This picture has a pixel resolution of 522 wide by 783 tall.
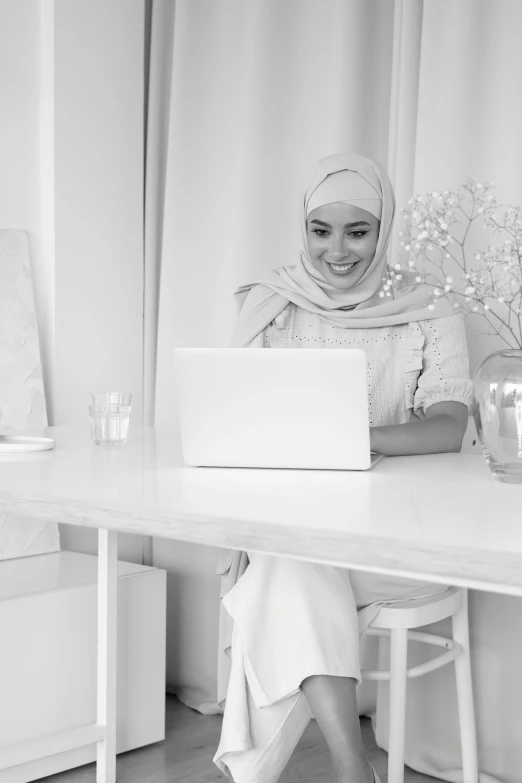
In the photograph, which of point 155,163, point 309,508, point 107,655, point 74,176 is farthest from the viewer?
point 155,163

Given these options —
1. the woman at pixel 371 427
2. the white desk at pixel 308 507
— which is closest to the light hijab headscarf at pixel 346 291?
the woman at pixel 371 427

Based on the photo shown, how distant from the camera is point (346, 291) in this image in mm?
2258

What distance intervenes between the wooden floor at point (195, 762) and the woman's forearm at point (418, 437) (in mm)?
870

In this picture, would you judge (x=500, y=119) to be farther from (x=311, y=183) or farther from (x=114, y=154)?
(x=114, y=154)

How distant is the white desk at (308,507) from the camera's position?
82cm

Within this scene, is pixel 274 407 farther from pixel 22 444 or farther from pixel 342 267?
pixel 342 267

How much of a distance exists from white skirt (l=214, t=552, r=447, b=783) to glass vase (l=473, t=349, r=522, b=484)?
0.40 metres

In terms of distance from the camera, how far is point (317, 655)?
4.87ft

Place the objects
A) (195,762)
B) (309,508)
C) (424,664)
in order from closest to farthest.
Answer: (309,508) → (424,664) → (195,762)

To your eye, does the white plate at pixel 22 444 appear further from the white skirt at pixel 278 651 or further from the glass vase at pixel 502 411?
the glass vase at pixel 502 411

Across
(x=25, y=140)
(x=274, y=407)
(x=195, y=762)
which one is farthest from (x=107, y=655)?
(x=25, y=140)

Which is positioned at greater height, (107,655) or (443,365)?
(443,365)

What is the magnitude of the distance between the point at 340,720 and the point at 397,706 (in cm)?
22

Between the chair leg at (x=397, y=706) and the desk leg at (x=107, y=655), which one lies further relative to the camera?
the desk leg at (x=107, y=655)
